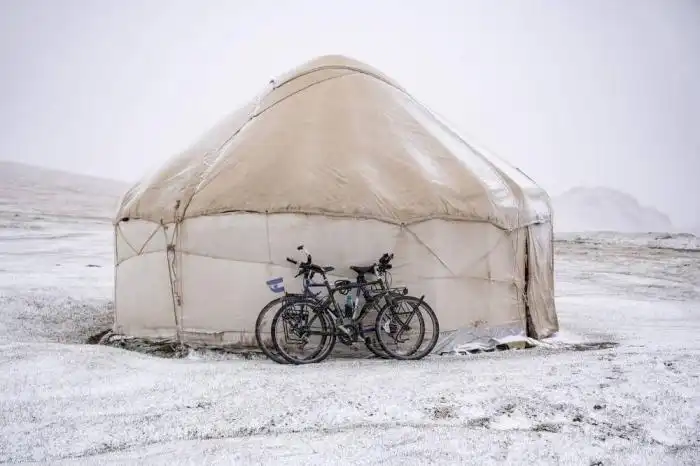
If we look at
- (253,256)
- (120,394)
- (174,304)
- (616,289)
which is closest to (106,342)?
(174,304)

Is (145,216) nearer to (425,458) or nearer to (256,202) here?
(256,202)

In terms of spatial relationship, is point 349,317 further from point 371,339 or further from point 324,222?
→ point 324,222

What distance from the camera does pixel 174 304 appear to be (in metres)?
6.68

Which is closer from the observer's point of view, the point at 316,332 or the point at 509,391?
the point at 509,391

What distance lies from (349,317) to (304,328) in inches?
16.7

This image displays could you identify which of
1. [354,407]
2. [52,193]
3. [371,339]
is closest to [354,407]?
[354,407]

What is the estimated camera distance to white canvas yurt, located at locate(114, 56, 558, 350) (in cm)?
631

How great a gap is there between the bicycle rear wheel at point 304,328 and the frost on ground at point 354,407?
0.62 ft

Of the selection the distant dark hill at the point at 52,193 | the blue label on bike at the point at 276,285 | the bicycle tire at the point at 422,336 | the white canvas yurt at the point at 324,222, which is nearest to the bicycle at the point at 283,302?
the blue label on bike at the point at 276,285

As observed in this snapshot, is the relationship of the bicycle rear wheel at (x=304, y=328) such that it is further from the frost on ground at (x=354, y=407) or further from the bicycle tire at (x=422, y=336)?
the bicycle tire at (x=422, y=336)

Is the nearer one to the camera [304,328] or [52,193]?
[304,328]

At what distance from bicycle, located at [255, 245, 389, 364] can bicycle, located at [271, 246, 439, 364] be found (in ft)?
0.15

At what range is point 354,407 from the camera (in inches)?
166

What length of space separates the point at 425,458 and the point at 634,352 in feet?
10.8
